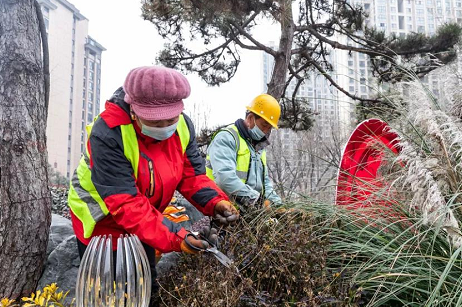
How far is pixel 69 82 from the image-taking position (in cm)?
6009

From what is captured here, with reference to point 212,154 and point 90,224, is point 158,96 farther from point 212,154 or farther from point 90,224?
point 212,154

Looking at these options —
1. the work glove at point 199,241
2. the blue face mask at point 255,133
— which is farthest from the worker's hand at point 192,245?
the blue face mask at point 255,133

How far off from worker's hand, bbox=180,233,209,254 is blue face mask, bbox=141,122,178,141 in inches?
22.4

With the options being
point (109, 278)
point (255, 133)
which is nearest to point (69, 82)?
point (255, 133)

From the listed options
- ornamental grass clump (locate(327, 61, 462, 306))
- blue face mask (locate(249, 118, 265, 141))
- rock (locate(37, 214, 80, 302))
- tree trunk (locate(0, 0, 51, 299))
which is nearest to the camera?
ornamental grass clump (locate(327, 61, 462, 306))

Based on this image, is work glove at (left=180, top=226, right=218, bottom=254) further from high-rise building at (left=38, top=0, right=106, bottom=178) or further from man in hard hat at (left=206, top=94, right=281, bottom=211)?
high-rise building at (left=38, top=0, right=106, bottom=178)

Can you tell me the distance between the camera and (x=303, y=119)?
8969mm

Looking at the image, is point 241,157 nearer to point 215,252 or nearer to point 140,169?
point 140,169

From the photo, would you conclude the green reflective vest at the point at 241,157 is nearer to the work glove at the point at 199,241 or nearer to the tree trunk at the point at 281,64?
the work glove at the point at 199,241

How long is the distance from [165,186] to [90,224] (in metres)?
0.43

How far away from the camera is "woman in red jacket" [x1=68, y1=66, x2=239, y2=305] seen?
1920 millimetres

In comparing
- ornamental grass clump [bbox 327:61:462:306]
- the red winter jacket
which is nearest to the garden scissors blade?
the red winter jacket

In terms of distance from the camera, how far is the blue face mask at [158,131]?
208cm

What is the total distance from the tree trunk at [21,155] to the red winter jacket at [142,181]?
573 millimetres
